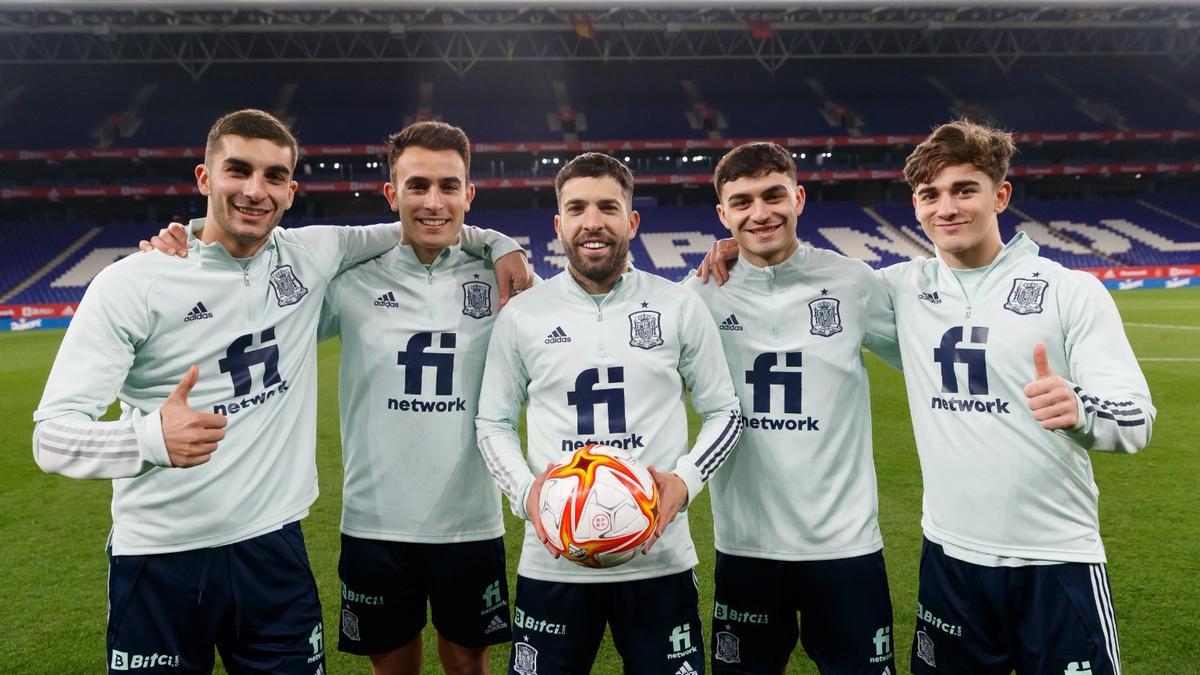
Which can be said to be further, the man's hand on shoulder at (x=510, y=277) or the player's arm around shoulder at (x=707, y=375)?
the man's hand on shoulder at (x=510, y=277)

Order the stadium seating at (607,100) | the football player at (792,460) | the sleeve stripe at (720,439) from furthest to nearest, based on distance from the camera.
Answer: the stadium seating at (607,100) → the football player at (792,460) → the sleeve stripe at (720,439)

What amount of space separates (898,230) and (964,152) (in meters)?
31.9

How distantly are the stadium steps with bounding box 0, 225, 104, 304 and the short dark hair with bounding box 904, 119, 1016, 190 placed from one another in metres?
31.5

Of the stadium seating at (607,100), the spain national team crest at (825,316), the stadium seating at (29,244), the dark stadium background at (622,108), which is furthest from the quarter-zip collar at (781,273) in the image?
the stadium seating at (29,244)

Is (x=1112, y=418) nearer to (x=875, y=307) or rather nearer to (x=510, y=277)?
(x=875, y=307)

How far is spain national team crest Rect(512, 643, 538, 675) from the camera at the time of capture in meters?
2.50

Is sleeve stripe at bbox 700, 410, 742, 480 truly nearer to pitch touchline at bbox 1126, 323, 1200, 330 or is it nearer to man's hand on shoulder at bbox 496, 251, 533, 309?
man's hand on shoulder at bbox 496, 251, 533, 309

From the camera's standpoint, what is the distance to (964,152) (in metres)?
2.62

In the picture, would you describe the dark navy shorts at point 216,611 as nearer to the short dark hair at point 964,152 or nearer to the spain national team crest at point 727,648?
the spain national team crest at point 727,648

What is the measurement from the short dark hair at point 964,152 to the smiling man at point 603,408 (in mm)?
950

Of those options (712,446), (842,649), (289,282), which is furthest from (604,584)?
(289,282)

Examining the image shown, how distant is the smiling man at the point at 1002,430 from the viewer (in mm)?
2344

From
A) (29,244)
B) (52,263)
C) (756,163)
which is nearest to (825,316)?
(756,163)

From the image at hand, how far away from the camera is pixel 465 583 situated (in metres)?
3.02
